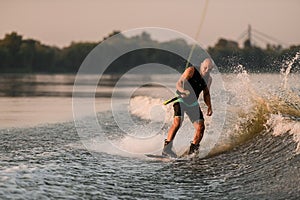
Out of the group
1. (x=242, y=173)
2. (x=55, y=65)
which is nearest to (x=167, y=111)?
(x=242, y=173)

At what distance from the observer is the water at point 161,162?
625 centimetres

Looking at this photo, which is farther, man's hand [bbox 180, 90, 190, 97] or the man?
the man

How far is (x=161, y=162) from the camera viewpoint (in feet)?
27.0

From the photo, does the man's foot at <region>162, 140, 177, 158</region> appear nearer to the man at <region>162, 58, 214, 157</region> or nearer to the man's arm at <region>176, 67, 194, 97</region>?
the man at <region>162, 58, 214, 157</region>

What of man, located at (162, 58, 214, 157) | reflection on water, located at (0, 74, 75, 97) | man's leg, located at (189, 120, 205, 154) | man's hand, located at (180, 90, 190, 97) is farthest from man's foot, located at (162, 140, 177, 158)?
reflection on water, located at (0, 74, 75, 97)

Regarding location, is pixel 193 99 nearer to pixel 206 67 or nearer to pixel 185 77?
pixel 185 77

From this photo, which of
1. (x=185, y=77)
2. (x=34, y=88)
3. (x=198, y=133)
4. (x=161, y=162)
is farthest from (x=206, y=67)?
(x=34, y=88)

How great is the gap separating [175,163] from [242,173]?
4.75 ft

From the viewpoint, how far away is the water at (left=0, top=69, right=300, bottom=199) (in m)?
6.25

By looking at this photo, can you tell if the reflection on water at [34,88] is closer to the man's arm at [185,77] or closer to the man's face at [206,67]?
the man's arm at [185,77]

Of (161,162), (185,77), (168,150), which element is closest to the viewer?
(161,162)

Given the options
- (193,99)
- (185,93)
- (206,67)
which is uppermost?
(206,67)

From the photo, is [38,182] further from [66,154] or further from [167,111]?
[167,111]

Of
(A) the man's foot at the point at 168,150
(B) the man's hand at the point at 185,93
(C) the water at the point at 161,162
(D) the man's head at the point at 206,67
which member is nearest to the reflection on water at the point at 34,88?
(C) the water at the point at 161,162
